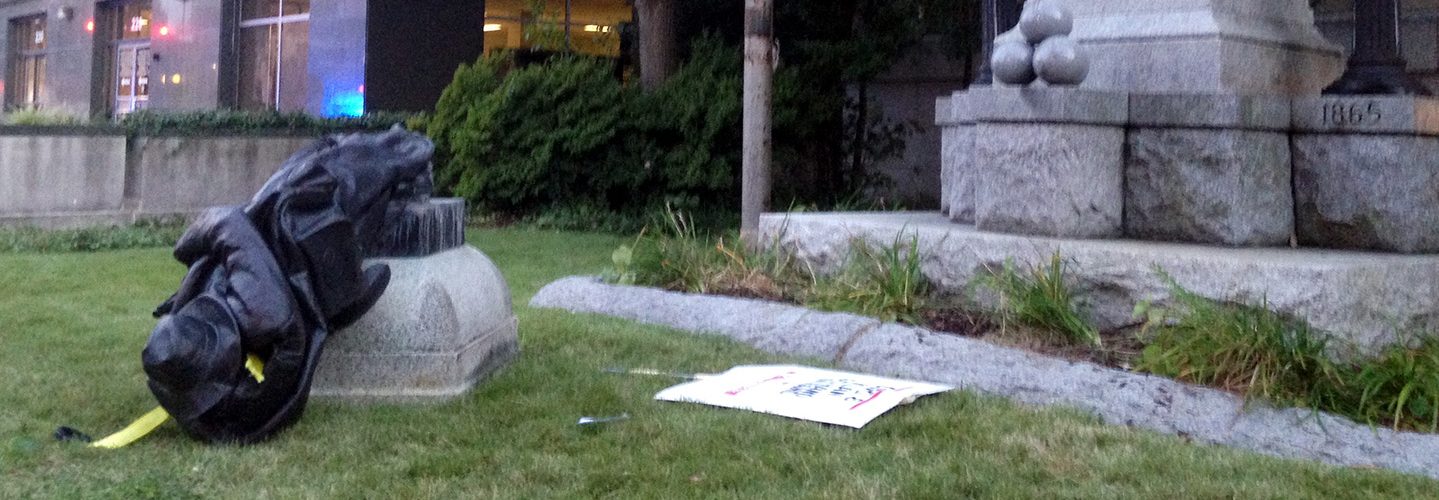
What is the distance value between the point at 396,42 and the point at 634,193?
619 centimetres

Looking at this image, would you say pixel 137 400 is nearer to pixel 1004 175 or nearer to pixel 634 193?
pixel 1004 175

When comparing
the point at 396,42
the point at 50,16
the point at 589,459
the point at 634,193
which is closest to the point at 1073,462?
the point at 589,459

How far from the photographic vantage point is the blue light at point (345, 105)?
19672 mm

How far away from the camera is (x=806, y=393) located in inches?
210

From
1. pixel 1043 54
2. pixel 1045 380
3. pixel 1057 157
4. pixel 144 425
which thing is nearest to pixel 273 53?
pixel 1043 54

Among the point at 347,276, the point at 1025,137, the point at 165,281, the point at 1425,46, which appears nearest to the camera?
the point at 347,276

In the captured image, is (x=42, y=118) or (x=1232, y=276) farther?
(x=42, y=118)

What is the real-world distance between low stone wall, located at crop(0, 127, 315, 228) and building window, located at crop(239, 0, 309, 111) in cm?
543

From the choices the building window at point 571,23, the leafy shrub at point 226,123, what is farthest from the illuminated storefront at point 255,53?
the leafy shrub at point 226,123

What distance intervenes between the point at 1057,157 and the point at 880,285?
Answer: 3.62 feet

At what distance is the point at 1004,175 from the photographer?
6.62 meters

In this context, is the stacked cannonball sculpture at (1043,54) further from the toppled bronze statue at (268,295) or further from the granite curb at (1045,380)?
the toppled bronze statue at (268,295)

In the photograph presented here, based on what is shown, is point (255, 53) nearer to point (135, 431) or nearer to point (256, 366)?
point (135, 431)

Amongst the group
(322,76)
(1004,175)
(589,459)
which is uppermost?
(322,76)
